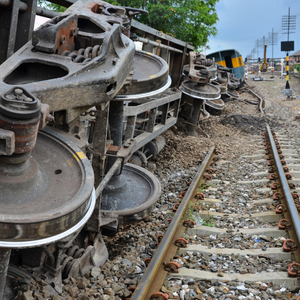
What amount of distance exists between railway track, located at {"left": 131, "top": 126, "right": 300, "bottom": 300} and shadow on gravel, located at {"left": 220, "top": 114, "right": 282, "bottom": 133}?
148 inches

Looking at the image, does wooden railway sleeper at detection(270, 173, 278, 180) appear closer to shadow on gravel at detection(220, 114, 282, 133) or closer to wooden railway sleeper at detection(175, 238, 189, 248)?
wooden railway sleeper at detection(175, 238, 189, 248)

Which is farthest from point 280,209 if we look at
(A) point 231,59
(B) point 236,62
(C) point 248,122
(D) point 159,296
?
(B) point 236,62

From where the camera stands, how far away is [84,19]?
10.5 ft

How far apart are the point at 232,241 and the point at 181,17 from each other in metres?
18.8

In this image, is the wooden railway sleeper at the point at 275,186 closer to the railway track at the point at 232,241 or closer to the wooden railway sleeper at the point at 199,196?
the railway track at the point at 232,241

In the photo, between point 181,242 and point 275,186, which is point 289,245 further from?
point 275,186

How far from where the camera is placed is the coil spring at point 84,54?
242cm

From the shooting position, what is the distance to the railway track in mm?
3225

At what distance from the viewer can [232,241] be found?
4160mm

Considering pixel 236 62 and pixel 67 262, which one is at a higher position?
pixel 67 262

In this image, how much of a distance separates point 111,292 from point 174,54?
7707 millimetres

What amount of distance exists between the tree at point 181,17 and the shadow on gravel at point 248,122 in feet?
30.7

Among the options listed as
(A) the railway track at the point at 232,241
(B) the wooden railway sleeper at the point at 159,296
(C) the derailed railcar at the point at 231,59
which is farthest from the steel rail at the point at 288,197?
(C) the derailed railcar at the point at 231,59

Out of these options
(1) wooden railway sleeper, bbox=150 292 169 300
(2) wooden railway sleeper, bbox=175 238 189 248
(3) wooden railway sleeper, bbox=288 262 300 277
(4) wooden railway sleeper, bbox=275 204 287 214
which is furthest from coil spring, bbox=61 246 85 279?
(4) wooden railway sleeper, bbox=275 204 287 214
